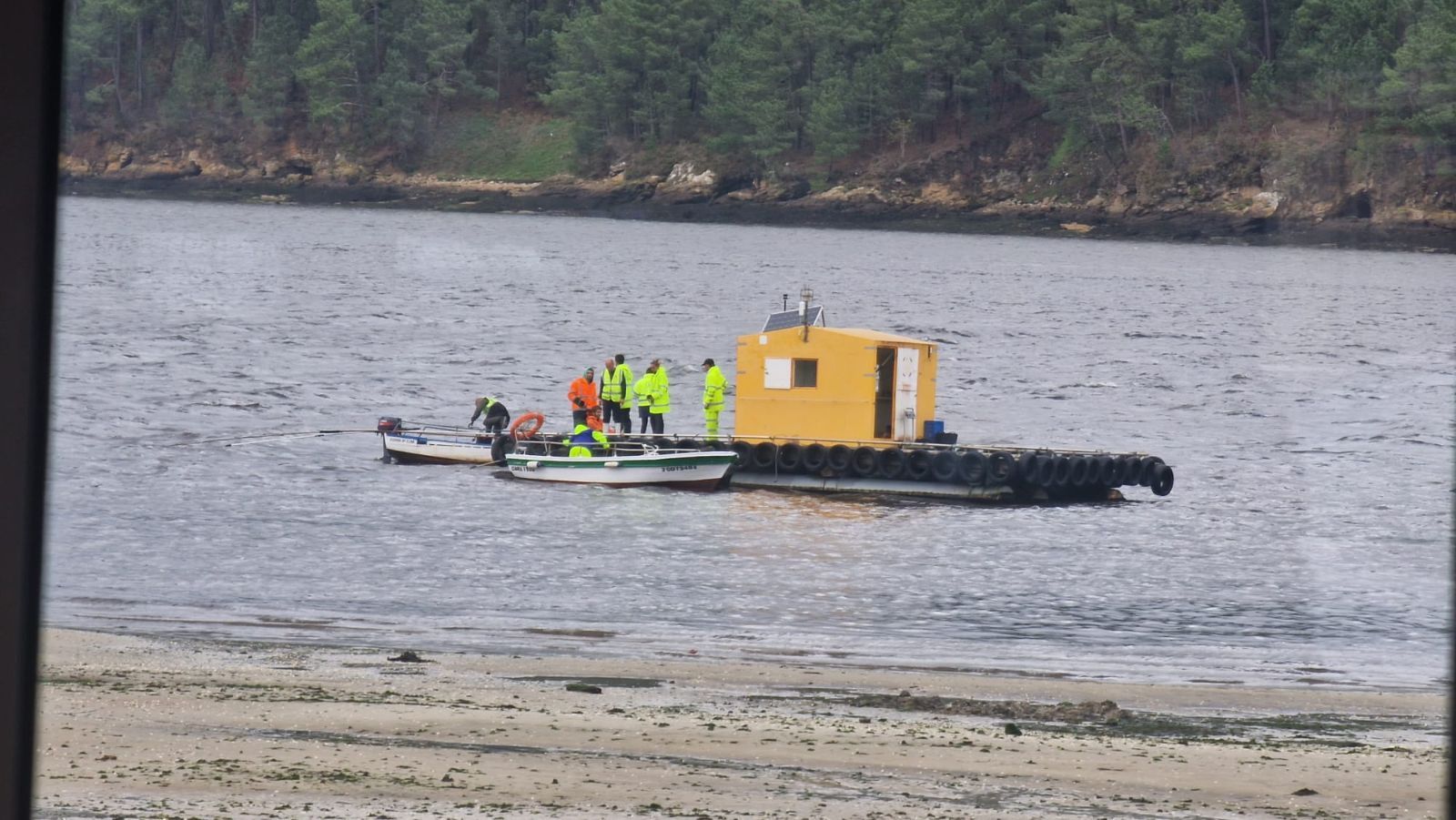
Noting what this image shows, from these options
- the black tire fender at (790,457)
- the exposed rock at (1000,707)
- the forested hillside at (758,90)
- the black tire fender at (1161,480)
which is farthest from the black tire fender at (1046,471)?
the forested hillside at (758,90)

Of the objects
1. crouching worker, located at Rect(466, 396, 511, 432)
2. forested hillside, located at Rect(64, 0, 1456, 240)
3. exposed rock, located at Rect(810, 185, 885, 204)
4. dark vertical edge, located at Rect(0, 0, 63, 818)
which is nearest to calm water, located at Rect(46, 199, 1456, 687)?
dark vertical edge, located at Rect(0, 0, 63, 818)

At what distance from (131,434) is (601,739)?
29536 millimetres

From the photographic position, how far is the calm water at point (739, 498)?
59.6 feet

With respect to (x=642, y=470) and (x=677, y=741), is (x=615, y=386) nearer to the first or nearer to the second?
(x=642, y=470)

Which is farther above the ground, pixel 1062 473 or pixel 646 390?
pixel 646 390

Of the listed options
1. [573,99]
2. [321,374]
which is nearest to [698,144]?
[573,99]

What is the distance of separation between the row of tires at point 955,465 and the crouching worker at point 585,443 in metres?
2.16

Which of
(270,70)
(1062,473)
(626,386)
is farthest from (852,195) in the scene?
(1062,473)

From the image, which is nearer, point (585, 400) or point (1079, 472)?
point (1079, 472)

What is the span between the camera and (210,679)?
1270cm

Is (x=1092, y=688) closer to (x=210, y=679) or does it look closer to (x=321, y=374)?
(x=210, y=679)

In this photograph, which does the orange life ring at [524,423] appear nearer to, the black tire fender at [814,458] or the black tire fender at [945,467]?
the black tire fender at [814,458]

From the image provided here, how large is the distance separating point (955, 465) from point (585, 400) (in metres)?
6.22

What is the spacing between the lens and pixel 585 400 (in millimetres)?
30219
